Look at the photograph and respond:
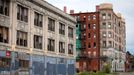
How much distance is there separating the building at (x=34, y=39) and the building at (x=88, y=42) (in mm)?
48471

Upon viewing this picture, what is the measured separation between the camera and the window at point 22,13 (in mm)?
41944

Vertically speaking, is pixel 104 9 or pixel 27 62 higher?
pixel 104 9

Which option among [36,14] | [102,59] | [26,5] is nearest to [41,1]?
[36,14]

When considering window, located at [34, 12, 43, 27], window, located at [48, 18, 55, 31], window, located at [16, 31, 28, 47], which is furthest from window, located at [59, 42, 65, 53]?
window, located at [16, 31, 28, 47]

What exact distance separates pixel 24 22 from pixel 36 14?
15.7ft

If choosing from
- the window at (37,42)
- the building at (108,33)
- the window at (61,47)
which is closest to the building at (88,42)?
the building at (108,33)

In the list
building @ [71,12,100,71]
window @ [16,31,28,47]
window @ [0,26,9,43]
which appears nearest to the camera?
window @ [0,26,9,43]

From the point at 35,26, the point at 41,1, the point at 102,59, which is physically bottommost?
the point at 102,59

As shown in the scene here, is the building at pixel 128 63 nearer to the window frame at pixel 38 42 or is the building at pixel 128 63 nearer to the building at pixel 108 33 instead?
the building at pixel 108 33

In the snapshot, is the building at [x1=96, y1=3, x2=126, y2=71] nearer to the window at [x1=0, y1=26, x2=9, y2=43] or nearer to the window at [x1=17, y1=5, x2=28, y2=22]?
the window at [x1=17, y1=5, x2=28, y2=22]

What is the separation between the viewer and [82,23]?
4550 inches

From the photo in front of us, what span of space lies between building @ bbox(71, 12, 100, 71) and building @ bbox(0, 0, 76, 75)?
48471 mm

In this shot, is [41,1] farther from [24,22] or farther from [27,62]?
[27,62]

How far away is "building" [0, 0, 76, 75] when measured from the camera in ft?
128
